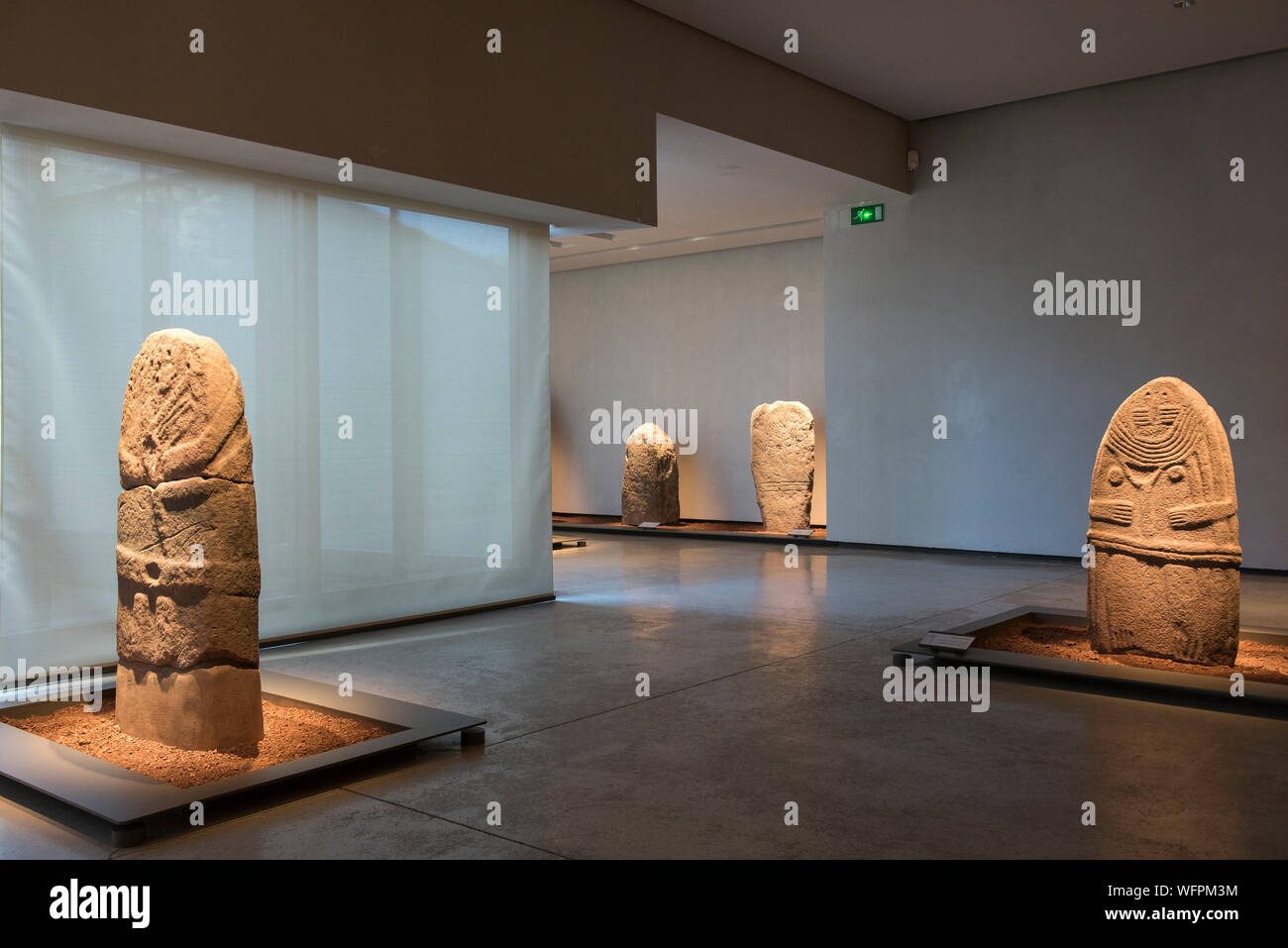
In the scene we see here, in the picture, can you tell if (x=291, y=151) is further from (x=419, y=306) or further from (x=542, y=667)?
(x=542, y=667)

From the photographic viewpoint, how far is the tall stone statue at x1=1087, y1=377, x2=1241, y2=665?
5.56 meters

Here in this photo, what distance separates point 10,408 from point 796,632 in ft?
15.6

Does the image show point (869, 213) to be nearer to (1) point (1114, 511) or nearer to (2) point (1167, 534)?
(1) point (1114, 511)

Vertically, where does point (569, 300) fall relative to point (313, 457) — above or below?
above

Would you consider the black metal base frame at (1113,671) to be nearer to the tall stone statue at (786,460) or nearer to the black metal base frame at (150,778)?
the black metal base frame at (150,778)

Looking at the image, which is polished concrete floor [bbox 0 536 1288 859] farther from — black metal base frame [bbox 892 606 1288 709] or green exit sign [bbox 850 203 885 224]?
green exit sign [bbox 850 203 885 224]

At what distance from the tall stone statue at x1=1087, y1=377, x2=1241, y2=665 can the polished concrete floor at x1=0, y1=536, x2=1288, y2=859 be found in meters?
0.62

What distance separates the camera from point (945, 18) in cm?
866

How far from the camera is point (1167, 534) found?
18.4ft

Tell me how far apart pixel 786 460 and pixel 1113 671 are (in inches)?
314

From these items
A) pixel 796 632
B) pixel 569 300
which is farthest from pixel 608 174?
pixel 569 300

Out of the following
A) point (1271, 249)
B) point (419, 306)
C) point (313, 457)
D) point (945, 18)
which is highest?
point (945, 18)

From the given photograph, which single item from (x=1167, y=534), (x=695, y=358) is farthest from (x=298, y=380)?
(x=695, y=358)

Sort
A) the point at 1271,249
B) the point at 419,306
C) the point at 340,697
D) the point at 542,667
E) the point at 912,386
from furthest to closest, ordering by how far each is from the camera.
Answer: the point at 912,386
the point at 1271,249
the point at 419,306
the point at 542,667
the point at 340,697
